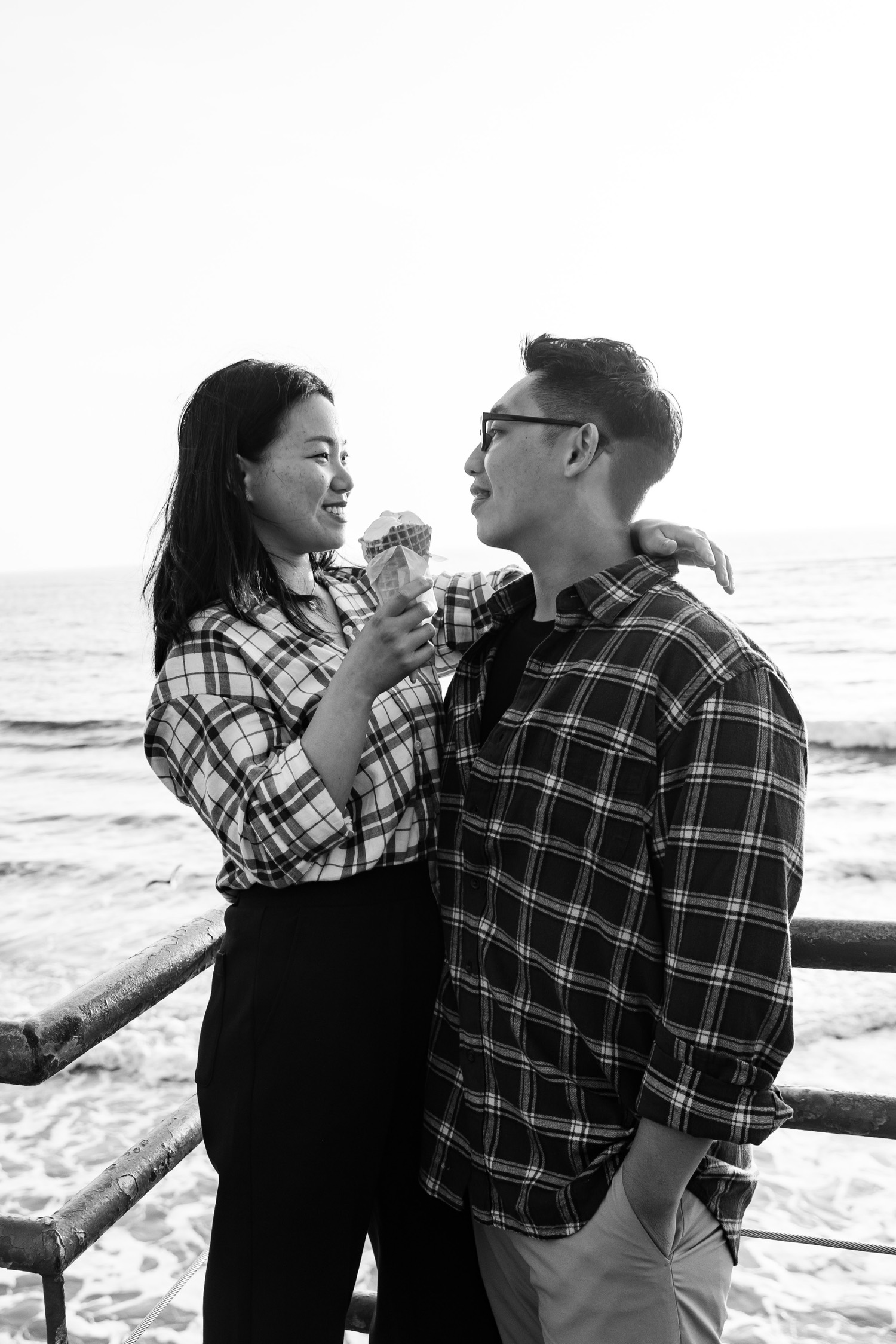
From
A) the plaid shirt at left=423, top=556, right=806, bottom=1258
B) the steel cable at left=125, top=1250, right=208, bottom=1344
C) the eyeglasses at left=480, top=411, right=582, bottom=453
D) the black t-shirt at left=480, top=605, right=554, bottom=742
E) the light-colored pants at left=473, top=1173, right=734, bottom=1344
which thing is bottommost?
the steel cable at left=125, top=1250, right=208, bottom=1344

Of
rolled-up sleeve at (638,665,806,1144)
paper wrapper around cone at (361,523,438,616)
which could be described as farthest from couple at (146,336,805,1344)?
paper wrapper around cone at (361,523,438,616)

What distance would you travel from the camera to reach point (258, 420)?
2.33 metres

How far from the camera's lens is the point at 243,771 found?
1.95 m

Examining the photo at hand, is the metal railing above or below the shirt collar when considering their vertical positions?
below

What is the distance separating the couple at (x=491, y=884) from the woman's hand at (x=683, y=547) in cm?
1

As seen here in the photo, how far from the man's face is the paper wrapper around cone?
135 mm

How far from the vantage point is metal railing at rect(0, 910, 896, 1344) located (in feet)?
5.81

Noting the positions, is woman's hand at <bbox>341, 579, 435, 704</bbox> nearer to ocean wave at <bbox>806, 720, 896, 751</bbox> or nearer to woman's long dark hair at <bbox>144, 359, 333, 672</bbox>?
woman's long dark hair at <bbox>144, 359, 333, 672</bbox>

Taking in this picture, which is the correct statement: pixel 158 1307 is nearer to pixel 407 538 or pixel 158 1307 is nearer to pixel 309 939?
pixel 309 939

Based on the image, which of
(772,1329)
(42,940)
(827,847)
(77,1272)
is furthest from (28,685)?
(772,1329)

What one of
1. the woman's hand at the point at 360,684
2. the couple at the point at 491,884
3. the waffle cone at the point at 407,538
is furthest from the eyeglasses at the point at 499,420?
the woman's hand at the point at 360,684

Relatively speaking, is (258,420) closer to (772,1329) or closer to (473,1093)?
(473,1093)

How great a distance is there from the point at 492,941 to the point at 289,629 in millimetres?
803

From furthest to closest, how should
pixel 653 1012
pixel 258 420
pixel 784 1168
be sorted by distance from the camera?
1. pixel 784 1168
2. pixel 258 420
3. pixel 653 1012
